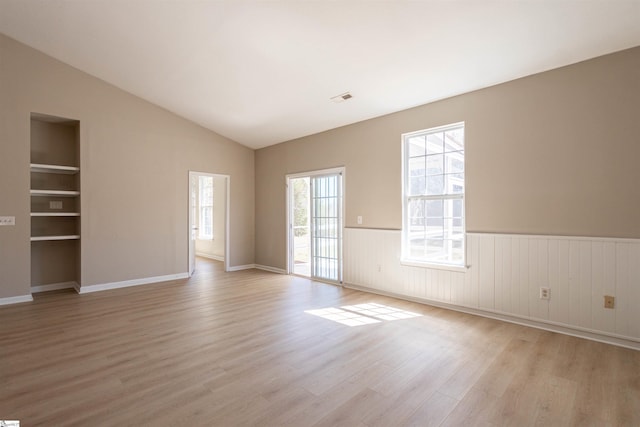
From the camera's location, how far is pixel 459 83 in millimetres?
3729

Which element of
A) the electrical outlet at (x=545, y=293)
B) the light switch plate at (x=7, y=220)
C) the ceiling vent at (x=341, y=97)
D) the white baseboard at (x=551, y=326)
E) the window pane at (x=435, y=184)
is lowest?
the white baseboard at (x=551, y=326)

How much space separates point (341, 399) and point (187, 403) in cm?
101

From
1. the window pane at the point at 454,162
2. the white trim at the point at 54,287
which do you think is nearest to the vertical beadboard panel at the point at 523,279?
the window pane at the point at 454,162

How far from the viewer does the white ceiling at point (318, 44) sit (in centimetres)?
276

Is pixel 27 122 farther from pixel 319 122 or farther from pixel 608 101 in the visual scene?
pixel 608 101

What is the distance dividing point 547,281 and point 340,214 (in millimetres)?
3042

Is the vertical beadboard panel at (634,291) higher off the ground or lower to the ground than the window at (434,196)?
lower

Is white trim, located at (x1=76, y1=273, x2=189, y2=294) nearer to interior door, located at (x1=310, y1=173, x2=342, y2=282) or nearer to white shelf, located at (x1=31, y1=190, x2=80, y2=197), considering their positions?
white shelf, located at (x1=31, y1=190, x2=80, y2=197)

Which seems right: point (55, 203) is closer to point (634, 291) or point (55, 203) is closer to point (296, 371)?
point (296, 371)

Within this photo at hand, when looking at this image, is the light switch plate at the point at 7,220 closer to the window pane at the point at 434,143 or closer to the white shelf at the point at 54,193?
the white shelf at the point at 54,193

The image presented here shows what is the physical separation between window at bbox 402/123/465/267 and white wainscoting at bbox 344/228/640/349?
19 centimetres

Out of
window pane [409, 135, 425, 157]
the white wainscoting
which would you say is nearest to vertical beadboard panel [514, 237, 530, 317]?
the white wainscoting

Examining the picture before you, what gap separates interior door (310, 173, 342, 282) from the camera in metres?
5.48

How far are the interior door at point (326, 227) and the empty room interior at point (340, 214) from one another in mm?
46
